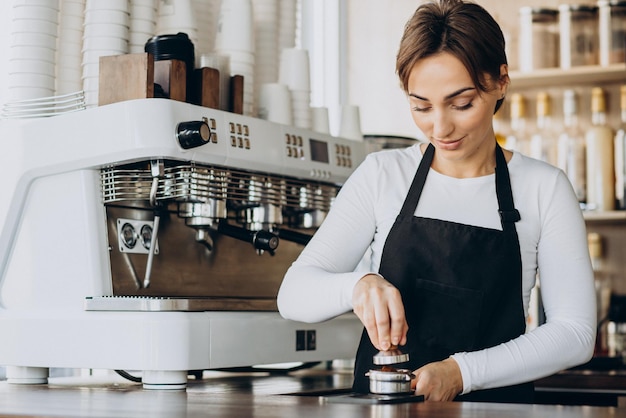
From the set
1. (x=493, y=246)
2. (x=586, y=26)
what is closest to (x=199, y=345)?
(x=493, y=246)

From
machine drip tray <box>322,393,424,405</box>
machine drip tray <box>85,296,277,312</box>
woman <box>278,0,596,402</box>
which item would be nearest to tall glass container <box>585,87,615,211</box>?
woman <box>278,0,596,402</box>

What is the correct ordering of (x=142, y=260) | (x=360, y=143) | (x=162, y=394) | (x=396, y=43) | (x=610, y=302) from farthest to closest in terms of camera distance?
1. (x=396, y=43)
2. (x=610, y=302)
3. (x=360, y=143)
4. (x=142, y=260)
5. (x=162, y=394)

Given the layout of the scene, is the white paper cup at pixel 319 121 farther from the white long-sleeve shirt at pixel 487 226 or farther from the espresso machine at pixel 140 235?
the white long-sleeve shirt at pixel 487 226

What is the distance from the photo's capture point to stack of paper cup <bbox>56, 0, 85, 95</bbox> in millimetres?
2039

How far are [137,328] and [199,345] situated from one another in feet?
0.37

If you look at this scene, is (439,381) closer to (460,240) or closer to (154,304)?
(460,240)

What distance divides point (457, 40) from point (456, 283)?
42cm

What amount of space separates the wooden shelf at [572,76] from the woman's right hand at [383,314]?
7.51 feet

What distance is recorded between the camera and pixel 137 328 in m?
1.71

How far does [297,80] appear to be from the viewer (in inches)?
96.0

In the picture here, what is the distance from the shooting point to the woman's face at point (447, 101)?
1595mm

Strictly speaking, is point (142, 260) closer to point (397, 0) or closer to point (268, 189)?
point (268, 189)

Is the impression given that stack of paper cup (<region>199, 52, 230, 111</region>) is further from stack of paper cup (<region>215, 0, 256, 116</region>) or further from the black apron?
the black apron

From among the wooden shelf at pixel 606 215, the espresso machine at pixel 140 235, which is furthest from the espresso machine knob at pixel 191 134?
the wooden shelf at pixel 606 215
